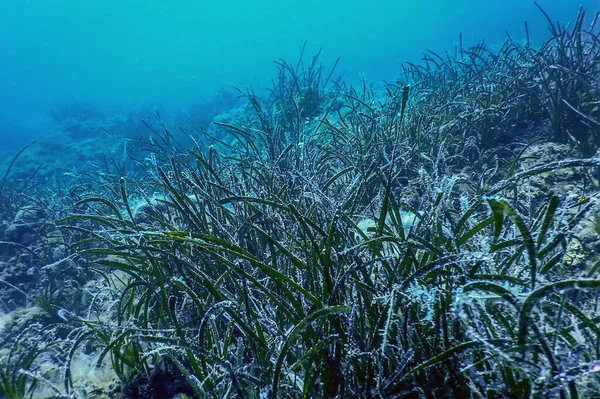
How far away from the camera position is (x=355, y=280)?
1298 millimetres

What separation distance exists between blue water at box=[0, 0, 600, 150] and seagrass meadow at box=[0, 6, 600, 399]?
73948mm

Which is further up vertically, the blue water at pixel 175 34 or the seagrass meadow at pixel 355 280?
the blue water at pixel 175 34

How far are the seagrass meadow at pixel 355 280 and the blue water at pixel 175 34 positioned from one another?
7395cm

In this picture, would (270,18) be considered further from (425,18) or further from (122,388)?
(122,388)

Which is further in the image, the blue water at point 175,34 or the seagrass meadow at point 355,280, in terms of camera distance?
the blue water at point 175,34

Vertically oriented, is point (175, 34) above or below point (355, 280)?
above

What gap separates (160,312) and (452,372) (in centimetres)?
165

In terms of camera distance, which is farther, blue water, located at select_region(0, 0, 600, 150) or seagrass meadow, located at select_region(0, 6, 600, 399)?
blue water, located at select_region(0, 0, 600, 150)

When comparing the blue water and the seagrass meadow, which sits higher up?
the blue water

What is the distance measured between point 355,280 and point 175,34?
16391cm

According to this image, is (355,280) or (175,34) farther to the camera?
(175,34)

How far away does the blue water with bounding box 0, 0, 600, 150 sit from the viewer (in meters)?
86.2

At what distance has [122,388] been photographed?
1972mm

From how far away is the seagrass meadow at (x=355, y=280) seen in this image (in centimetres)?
106
